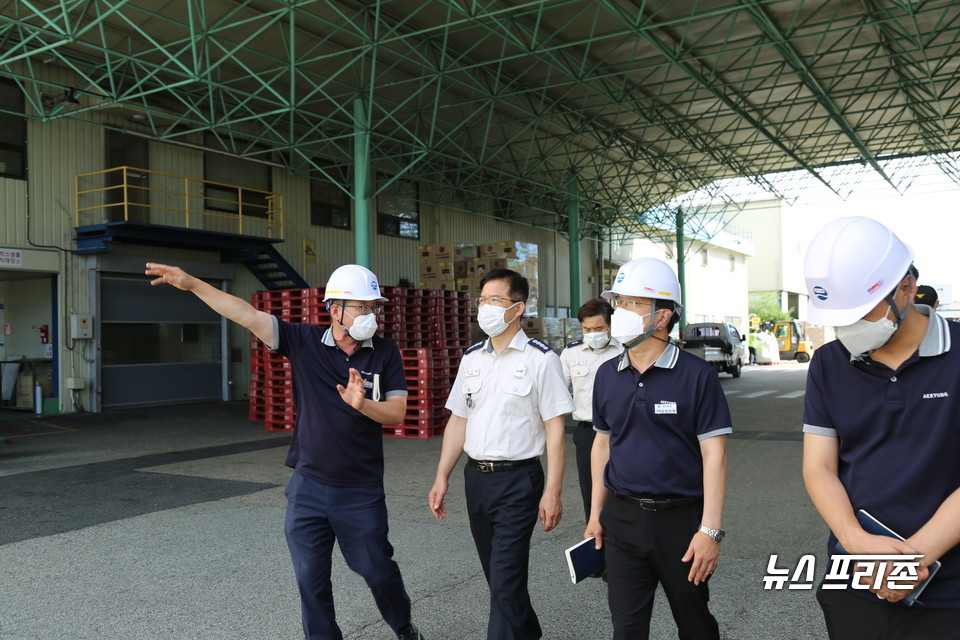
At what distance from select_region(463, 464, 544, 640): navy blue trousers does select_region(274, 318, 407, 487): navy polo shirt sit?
0.54 metres

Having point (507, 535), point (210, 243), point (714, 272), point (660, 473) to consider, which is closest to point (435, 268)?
point (210, 243)

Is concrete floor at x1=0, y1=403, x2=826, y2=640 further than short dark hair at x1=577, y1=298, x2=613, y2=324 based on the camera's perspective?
No

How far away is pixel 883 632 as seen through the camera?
6.99ft

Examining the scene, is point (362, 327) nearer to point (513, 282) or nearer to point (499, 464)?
point (513, 282)

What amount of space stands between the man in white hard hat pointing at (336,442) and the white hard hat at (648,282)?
117 cm

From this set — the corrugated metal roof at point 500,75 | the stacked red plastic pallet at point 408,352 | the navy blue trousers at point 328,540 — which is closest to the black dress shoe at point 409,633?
the navy blue trousers at point 328,540

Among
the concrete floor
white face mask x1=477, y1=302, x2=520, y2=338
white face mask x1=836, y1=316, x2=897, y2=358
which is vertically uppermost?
white face mask x1=477, y1=302, x2=520, y2=338

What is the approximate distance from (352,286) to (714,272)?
4875cm

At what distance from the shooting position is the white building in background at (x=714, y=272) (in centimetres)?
4342

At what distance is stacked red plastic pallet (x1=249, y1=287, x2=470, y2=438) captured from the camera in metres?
13.7

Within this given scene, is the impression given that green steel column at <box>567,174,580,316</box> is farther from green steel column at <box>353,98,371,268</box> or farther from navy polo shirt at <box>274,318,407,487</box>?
navy polo shirt at <box>274,318,407,487</box>

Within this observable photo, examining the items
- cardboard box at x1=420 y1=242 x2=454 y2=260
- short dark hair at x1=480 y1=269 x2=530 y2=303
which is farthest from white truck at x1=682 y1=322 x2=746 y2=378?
short dark hair at x1=480 y1=269 x2=530 y2=303

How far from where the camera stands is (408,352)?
14.1 meters

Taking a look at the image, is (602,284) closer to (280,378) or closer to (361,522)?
(280,378)
